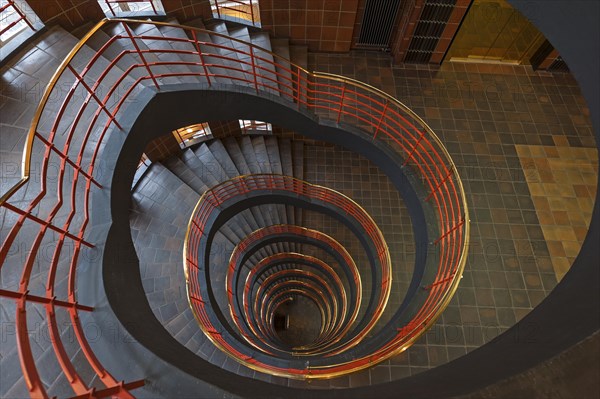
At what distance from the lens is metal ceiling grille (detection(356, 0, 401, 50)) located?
768 cm

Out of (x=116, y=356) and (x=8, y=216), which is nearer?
(x=116, y=356)

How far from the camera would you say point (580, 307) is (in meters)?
2.13

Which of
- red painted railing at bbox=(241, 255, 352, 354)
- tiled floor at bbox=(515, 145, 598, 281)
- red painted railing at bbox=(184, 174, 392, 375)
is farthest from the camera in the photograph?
red painted railing at bbox=(241, 255, 352, 354)

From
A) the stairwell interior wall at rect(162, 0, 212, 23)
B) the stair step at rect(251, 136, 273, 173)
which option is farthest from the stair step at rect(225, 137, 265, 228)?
the stairwell interior wall at rect(162, 0, 212, 23)

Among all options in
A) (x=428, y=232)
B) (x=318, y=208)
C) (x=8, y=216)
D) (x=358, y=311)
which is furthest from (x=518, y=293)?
(x=8, y=216)

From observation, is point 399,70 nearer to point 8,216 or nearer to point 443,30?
point 443,30

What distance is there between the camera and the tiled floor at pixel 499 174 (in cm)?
566

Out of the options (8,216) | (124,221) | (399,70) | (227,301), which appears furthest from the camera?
(399,70)

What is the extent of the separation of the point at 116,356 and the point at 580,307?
3.45 meters

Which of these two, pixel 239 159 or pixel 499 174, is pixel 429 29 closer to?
pixel 499 174

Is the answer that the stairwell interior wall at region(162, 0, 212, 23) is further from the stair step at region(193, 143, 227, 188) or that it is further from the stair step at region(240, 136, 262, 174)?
the stair step at region(240, 136, 262, 174)

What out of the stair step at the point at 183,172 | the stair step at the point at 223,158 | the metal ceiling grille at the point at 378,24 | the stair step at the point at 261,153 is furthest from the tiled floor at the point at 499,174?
the stair step at the point at 183,172

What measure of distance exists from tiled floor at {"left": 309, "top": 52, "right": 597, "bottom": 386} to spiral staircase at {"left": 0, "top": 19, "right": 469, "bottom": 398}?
777mm

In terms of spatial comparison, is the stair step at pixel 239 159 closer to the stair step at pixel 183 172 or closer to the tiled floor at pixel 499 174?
the stair step at pixel 183 172
